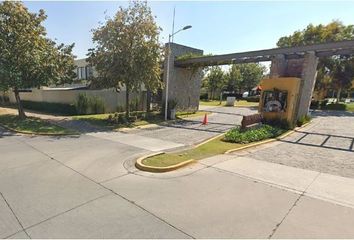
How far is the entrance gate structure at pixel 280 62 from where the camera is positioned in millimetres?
15638

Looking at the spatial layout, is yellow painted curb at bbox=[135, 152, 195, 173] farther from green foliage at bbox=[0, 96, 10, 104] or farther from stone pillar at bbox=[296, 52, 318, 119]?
green foliage at bbox=[0, 96, 10, 104]

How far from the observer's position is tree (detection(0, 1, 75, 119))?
15.4 metres

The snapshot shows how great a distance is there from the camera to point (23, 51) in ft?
51.8

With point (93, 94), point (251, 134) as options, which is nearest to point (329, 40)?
point (251, 134)

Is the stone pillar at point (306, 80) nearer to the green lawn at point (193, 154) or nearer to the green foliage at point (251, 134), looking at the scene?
the green foliage at point (251, 134)

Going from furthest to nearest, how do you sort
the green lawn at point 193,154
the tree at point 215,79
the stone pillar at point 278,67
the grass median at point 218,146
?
1. the tree at point 215,79
2. the stone pillar at point 278,67
3. the grass median at point 218,146
4. the green lawn at point 193,154

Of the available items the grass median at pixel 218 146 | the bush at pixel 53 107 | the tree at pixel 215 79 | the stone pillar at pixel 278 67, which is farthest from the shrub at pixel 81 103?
the tree at pixel 215 79

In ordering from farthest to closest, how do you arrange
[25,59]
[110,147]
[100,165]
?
1. [25,59]
2. [110,147]
3. [100,165]

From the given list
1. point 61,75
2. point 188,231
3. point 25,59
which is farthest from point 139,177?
point 61,75

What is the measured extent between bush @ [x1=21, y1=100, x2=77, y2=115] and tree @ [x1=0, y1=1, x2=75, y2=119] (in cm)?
390

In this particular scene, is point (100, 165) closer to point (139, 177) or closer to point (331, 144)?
point (139, 177)

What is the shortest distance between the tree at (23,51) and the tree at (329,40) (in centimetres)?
2687

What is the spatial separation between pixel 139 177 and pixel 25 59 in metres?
13.5

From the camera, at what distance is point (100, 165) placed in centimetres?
797
